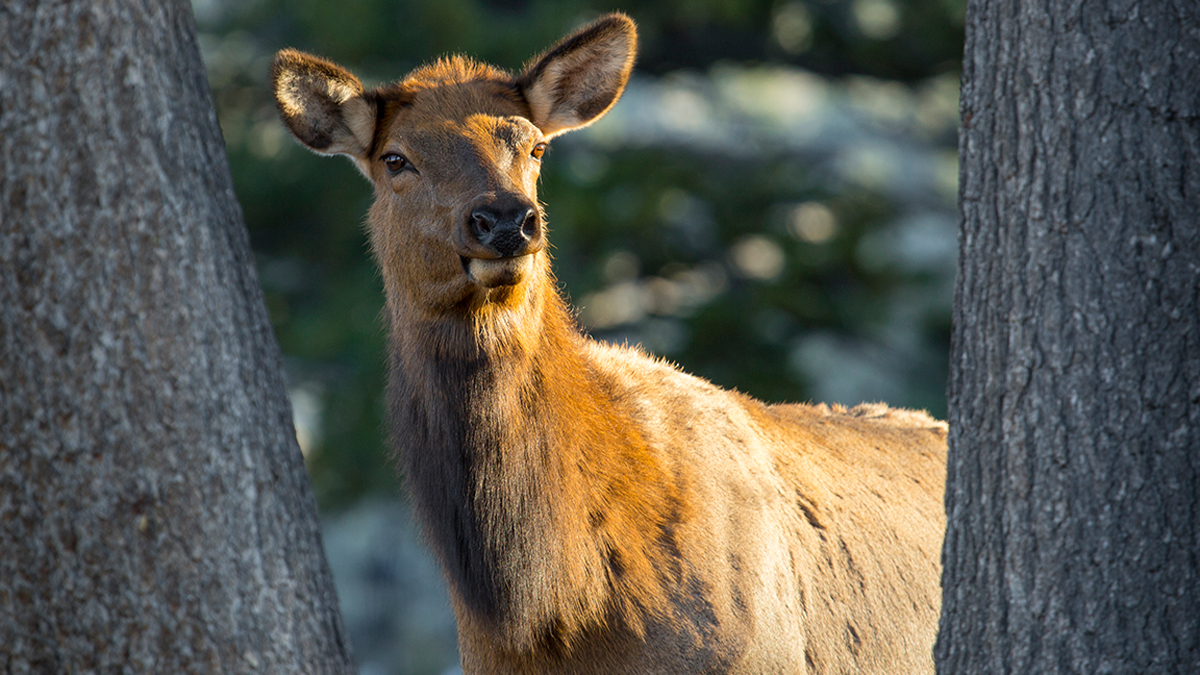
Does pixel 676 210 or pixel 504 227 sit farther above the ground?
pixel 676 210

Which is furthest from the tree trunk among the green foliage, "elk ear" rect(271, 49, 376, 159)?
the green foliage

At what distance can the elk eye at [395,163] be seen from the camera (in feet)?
14.1

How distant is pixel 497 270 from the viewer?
149 inches

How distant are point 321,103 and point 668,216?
7.56 meters

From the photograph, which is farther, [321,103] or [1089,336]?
[321,103]

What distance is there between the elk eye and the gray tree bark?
155cm

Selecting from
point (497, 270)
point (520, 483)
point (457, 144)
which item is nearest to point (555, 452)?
point (520, 483)

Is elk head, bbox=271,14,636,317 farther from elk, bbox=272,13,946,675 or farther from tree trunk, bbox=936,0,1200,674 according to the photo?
tree trunk, bbox=936,0,1200,674

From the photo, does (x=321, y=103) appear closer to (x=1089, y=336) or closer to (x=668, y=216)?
(x=1089, y=336)

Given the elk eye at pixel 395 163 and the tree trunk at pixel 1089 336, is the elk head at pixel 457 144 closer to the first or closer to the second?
the elk eye at pixel 395 163

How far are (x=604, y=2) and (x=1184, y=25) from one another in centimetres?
1001

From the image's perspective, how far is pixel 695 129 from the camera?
13734 mm

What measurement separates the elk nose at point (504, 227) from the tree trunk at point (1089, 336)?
4.76 feet

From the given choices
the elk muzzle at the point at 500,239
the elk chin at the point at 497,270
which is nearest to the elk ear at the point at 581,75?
the elk muzzle at the point at 500,239
